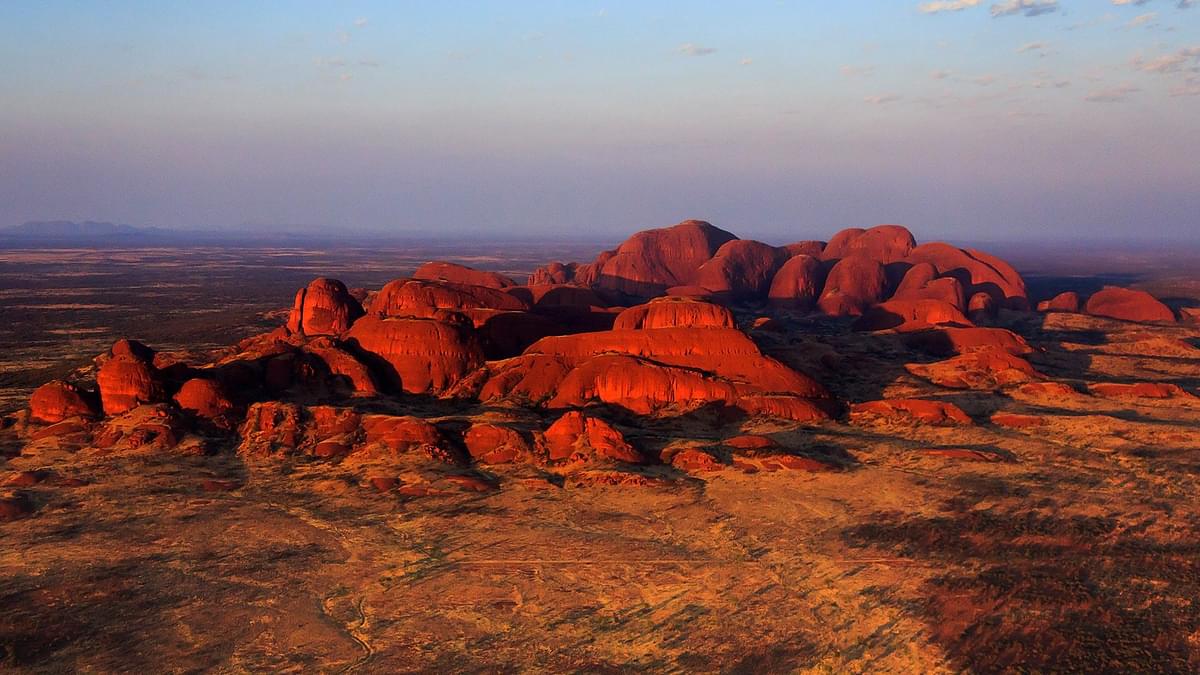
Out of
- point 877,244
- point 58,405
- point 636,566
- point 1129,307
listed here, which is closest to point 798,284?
point 877,244

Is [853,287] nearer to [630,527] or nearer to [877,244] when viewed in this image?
[877,244]

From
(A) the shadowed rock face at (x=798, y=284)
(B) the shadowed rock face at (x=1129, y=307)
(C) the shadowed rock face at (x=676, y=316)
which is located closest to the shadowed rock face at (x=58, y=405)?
(C) the shadowed rock face at (x=676, y=316)

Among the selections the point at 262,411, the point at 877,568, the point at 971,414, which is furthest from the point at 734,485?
the point at 262,411

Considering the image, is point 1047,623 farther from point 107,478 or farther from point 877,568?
point 107,478

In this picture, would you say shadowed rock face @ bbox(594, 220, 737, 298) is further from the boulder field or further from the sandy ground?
the sandy ground

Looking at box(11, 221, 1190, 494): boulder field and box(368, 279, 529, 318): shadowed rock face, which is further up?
box(368, 279, 529, 318): shadowed rock face

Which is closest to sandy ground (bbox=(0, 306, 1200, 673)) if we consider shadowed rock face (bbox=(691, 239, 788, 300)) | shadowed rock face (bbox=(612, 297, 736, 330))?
shadowed rock face (bbox=(612, 297, 736, 330))
